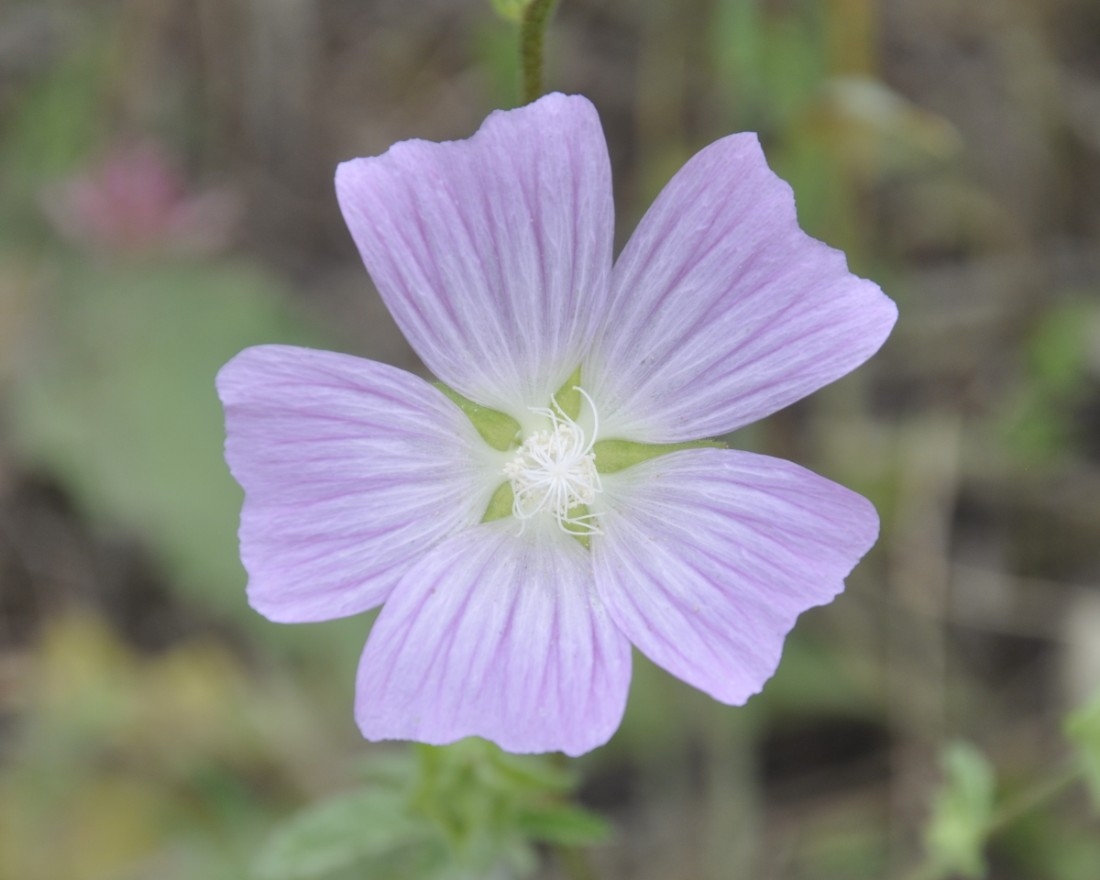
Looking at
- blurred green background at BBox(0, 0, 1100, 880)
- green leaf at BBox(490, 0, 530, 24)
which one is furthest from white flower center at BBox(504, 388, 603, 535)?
blurred green background at BBox(0, 0, 1100, 880)

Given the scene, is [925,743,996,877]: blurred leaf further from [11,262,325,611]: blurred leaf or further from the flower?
[11,262,325,611]: blurred leaf

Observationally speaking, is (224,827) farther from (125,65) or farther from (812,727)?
(125,65)

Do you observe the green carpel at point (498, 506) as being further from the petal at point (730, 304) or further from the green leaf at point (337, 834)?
the green leaf at point (337, 834)

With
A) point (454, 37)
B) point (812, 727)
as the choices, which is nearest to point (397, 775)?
point (812, 727)

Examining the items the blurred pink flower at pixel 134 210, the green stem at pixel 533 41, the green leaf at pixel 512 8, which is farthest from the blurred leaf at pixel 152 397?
the green leaf at pixel 512 8

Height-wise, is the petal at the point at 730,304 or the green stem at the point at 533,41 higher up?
the green stem at the point at 533,41

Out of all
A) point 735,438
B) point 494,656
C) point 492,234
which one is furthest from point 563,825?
point 735,438

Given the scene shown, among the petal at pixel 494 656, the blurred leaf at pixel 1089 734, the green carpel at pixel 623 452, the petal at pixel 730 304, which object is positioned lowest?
the blurred leaf at pixel 1089 734
